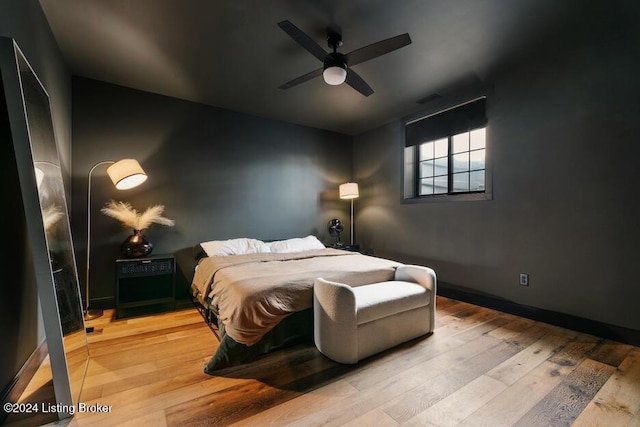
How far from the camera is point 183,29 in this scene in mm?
2219

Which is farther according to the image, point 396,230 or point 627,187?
point 396,230

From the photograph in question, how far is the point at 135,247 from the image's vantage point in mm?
2932

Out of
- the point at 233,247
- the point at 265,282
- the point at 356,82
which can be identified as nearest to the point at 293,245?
the point at 233,247

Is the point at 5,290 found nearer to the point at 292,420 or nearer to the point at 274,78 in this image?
the point at 292,420

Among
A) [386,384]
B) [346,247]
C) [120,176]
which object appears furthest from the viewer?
[346,247]

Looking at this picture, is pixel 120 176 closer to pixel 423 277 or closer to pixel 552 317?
pixel 423 277

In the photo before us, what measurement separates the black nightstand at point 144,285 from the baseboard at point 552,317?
3.39 metres

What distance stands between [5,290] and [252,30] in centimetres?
236

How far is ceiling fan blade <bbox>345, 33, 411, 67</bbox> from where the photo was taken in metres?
1.93

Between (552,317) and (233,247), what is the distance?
3.45 metres

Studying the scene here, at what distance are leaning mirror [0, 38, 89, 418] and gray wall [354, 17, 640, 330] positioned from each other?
367cm

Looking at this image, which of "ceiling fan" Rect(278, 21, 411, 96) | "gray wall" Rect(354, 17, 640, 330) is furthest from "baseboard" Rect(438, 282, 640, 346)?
"ceiling fan" Rect(278, 21, 411, 96)

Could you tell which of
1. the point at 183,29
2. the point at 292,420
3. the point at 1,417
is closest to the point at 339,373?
the point at 292,420

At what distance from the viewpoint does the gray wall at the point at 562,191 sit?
2.24 meters
